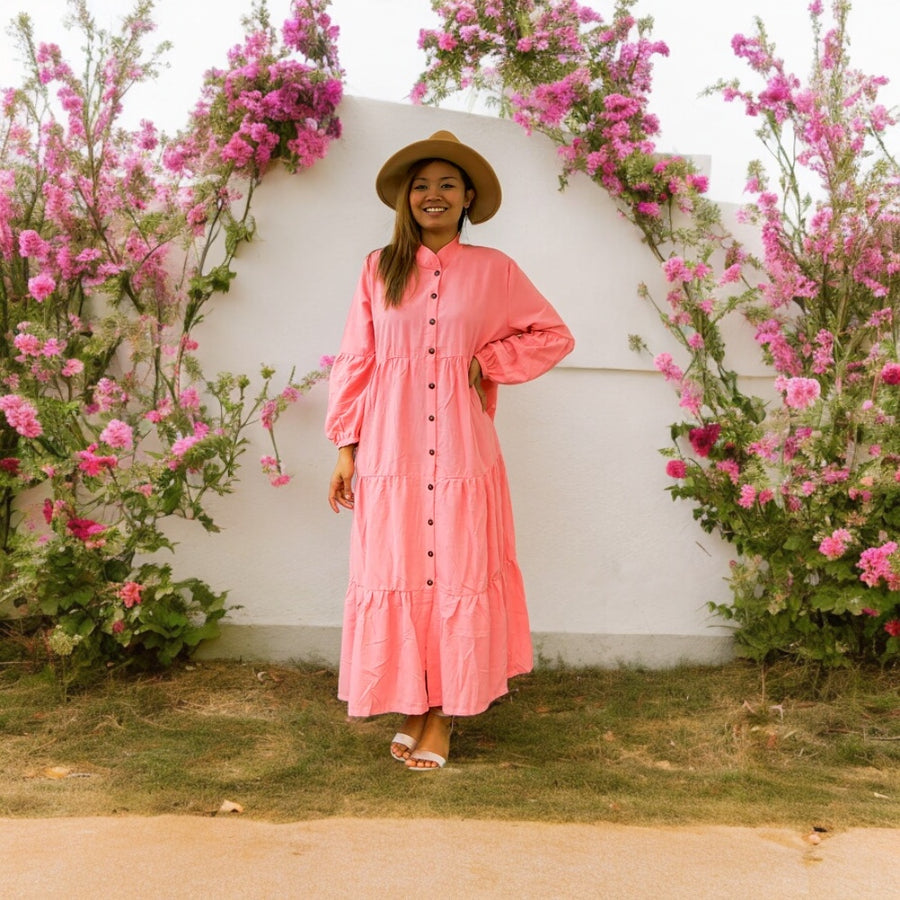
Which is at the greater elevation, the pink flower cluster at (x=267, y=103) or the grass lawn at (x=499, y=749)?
the pink flower cluster at (x=267, y=103)

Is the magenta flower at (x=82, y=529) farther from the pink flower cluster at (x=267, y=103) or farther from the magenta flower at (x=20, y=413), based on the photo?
the pink flower cluster at (x=267, y=103)

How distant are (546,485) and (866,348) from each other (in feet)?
4.20

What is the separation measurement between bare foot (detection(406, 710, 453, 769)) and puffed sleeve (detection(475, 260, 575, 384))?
1.03m

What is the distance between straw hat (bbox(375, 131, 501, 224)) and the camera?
9.52 feet

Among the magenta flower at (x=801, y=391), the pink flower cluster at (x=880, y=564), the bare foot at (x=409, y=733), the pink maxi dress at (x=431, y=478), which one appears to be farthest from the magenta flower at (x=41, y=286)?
the pink flower cluster at (x=880, y=564)

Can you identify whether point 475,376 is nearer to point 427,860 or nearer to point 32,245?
point 427,860

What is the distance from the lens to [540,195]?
3.68 meters

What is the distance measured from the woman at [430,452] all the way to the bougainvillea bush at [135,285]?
0.70 m

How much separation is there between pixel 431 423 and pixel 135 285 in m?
1.33

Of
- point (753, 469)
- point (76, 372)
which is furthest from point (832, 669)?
point (76, 372)

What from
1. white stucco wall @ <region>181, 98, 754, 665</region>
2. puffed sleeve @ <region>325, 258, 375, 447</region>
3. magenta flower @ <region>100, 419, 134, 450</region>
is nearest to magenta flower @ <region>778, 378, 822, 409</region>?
white stucco wall @ <region>181, 98, 754, 665</region>

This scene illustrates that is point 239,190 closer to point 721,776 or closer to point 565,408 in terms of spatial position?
point 565,408

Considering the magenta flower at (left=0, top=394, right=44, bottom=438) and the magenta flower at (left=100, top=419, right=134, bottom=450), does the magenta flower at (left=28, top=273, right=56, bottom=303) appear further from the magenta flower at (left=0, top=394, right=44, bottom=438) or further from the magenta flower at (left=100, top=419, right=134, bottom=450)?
the magenta flower at (left=100, top=419, right=134, bottom=450)

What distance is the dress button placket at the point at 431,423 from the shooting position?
112 inches
